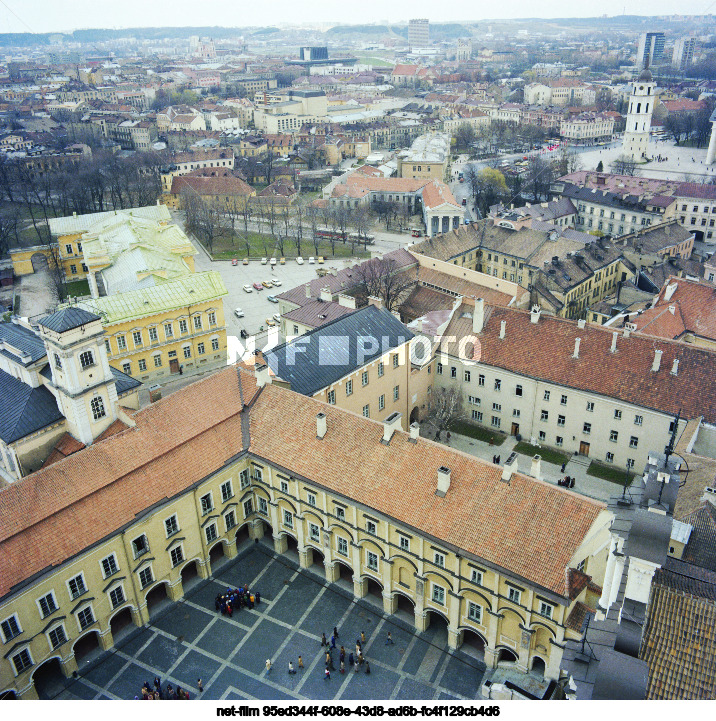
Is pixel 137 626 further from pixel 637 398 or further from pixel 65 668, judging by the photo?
pixel 637 398

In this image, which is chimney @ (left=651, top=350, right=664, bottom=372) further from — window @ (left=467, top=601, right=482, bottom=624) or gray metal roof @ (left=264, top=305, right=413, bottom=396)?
window @ (left=467, top=601, right=482, bottom=624)

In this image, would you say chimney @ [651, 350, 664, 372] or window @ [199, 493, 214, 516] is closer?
window @ [199, 493, 214, 516]

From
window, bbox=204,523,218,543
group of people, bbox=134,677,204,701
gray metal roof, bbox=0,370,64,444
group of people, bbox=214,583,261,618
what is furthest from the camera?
window, bbox=204,523,218,543

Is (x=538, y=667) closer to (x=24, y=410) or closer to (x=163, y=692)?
(x=163, y=692)

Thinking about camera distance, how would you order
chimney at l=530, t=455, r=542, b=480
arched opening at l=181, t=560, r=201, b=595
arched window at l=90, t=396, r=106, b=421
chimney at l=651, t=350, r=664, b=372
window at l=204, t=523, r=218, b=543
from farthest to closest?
chimney at l=651, t=350, r=664, b=372, arched opening at l=181, t=560, r=201, b=595, window at l=204, t=523, r=218, b=543, arched window at l=90, t=396, r=106, b=421, chimney at l=530, t=455, r=542, b=480

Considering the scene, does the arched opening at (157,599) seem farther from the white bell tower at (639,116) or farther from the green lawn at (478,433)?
the white bell tower at (639,116)

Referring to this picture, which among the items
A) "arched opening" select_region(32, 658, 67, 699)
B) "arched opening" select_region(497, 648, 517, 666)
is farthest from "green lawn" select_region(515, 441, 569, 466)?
"arched opening" select_region(32, 658, 67, 699)

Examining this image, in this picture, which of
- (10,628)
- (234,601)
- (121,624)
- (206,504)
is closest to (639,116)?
(206,504)
